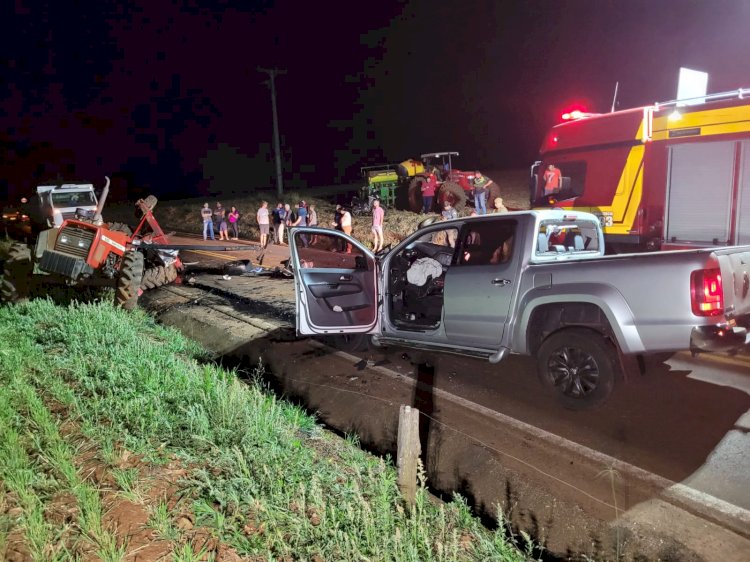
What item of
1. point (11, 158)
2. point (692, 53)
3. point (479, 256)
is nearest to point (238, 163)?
point (11, 158)

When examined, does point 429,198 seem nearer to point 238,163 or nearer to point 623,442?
point 623,442

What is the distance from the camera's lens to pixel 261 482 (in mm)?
3666

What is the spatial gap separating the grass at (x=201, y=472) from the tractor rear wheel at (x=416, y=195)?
1388cm

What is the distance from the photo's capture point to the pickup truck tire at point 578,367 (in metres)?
4.75

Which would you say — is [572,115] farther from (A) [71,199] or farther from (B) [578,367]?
(A) [71,199]

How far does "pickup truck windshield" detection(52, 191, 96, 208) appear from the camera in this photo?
56.2 feet

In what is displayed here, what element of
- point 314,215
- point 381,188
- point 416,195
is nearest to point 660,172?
point 314,215

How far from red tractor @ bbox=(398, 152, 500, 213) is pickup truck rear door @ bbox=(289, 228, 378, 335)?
1140 centimetres

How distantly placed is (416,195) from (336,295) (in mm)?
12738

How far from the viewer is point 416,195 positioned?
746 inches

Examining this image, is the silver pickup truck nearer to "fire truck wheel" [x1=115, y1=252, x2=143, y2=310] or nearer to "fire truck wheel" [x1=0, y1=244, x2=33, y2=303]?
"fire truck wheel" [x1=115, y1=252, x2=143, y2=310]

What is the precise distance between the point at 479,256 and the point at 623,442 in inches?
89.4

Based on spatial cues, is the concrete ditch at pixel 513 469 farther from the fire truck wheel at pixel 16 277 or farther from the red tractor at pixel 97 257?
the fire truck wheel at pixel 16 277

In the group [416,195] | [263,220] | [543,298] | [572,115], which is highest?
[572,115]
